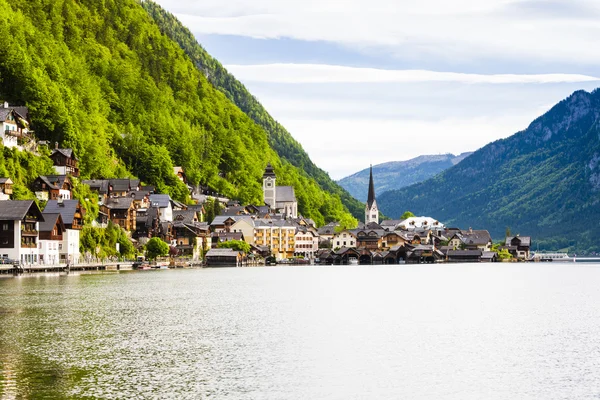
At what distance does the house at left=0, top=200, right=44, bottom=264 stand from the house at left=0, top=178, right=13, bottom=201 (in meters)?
4.20

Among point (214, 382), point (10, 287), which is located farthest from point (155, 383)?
point (10, 287)

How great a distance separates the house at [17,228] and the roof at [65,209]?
29.4 feet

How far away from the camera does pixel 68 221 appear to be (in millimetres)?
118250

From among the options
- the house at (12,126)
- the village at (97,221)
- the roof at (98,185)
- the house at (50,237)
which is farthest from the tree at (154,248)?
the house at (50,237)

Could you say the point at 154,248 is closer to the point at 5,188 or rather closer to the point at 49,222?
the point at 49,222

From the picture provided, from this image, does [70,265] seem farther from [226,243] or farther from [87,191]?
[226,243]

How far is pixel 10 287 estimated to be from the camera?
7938cm

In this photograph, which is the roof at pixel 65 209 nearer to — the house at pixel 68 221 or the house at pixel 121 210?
the house at pixel 68 221

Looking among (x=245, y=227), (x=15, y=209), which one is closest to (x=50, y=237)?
(x=15, y=209)

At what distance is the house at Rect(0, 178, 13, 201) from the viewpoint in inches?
4299

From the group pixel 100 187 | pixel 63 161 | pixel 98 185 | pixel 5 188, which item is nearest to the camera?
pixel 5 188

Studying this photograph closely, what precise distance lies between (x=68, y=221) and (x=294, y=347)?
81.6 meters

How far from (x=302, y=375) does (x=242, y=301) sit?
36475 millimetres

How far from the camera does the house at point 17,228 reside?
339 ft
